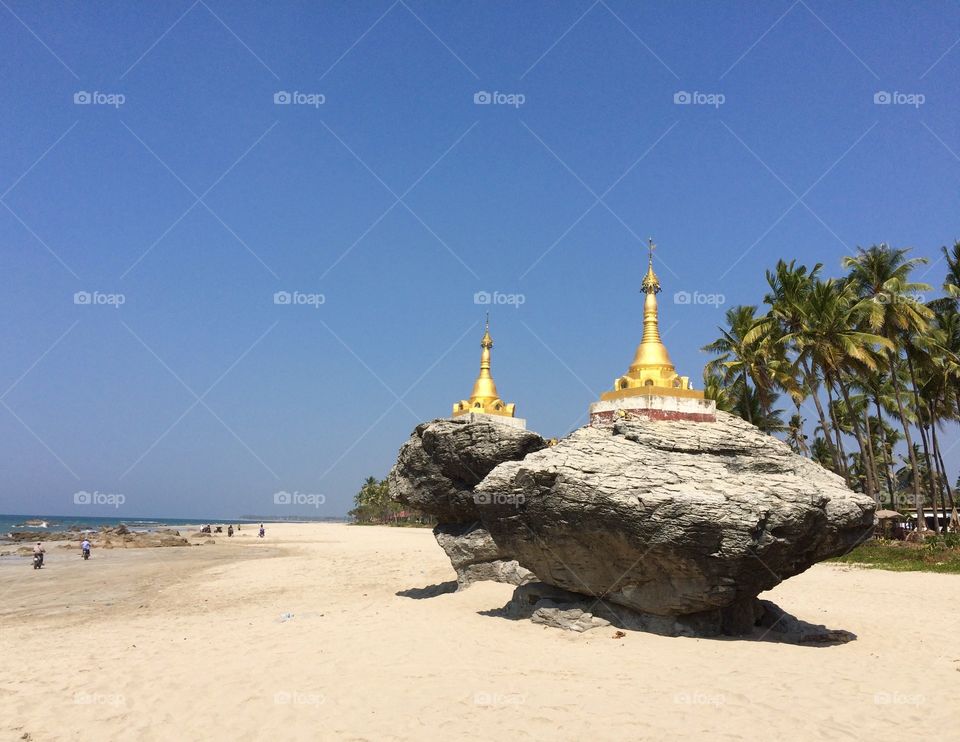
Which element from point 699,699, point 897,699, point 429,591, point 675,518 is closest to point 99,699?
point 699,699

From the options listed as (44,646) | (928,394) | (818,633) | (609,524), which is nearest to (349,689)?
(609,524)

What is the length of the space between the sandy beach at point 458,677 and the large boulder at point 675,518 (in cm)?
102

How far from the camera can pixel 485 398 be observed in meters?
25.2

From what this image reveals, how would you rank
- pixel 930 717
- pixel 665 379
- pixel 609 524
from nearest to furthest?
pixel 930 717, pixel 609 524, pixel 665 379

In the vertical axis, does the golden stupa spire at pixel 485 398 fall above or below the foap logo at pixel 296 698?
above

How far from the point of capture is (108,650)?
12.5 meters

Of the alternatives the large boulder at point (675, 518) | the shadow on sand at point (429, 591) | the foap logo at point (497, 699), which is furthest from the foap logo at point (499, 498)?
the shadow on sand at point (429, 591)

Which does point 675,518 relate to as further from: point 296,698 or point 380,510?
point 380,510

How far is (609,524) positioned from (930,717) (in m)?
5.37

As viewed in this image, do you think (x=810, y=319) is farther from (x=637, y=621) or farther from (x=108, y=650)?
(x=108, y=650)

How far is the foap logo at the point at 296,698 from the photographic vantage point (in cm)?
888

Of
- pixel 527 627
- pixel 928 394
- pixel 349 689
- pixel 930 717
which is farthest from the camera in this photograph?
pixel 928 394

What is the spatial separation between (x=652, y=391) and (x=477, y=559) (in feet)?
24.0

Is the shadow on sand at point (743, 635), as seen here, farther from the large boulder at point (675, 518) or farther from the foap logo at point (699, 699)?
the foap logo at point (699, 699)
